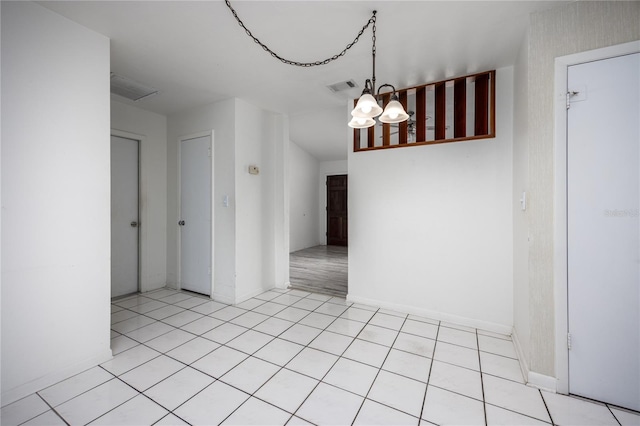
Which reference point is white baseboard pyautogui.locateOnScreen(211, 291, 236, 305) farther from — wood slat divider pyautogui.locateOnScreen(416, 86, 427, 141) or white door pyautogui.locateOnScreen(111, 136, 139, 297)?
wood slat divider pyautogui.locateOnScreen(416, 86, 427, 141)

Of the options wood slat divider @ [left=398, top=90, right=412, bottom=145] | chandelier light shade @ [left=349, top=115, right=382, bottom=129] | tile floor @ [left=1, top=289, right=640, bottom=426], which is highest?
wood slat divider @ [left=398, top=90, right=412, bottom=145]

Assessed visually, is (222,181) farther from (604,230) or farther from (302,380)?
(604,230)

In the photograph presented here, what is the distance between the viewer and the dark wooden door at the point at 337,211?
8453mm

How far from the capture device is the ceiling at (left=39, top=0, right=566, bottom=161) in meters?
1.92

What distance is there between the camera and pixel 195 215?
3.91 meters

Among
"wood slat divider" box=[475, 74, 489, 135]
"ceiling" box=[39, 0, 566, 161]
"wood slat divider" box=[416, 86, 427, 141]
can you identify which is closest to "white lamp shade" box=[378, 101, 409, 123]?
"ceiling" box=[39, 0, 566, 161]

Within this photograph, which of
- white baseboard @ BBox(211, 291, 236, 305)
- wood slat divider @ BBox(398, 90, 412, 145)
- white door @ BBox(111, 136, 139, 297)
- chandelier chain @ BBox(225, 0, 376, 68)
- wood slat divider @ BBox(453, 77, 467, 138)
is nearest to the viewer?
chandelier chain @ BBox(225, 0, 376, 68)

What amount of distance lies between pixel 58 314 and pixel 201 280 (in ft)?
6.22

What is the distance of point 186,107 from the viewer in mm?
3859

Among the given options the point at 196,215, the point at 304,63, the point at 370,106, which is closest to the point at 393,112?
the point at 370,106

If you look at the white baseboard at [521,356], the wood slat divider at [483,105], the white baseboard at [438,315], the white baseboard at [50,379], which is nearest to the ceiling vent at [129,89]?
the white baseboard at [50,379]

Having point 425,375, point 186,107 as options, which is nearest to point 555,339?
point 425,375

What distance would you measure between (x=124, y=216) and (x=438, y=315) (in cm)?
431

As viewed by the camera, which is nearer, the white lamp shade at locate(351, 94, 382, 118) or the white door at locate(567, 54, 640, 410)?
the white door at locate(567, 54, 640, 410)
